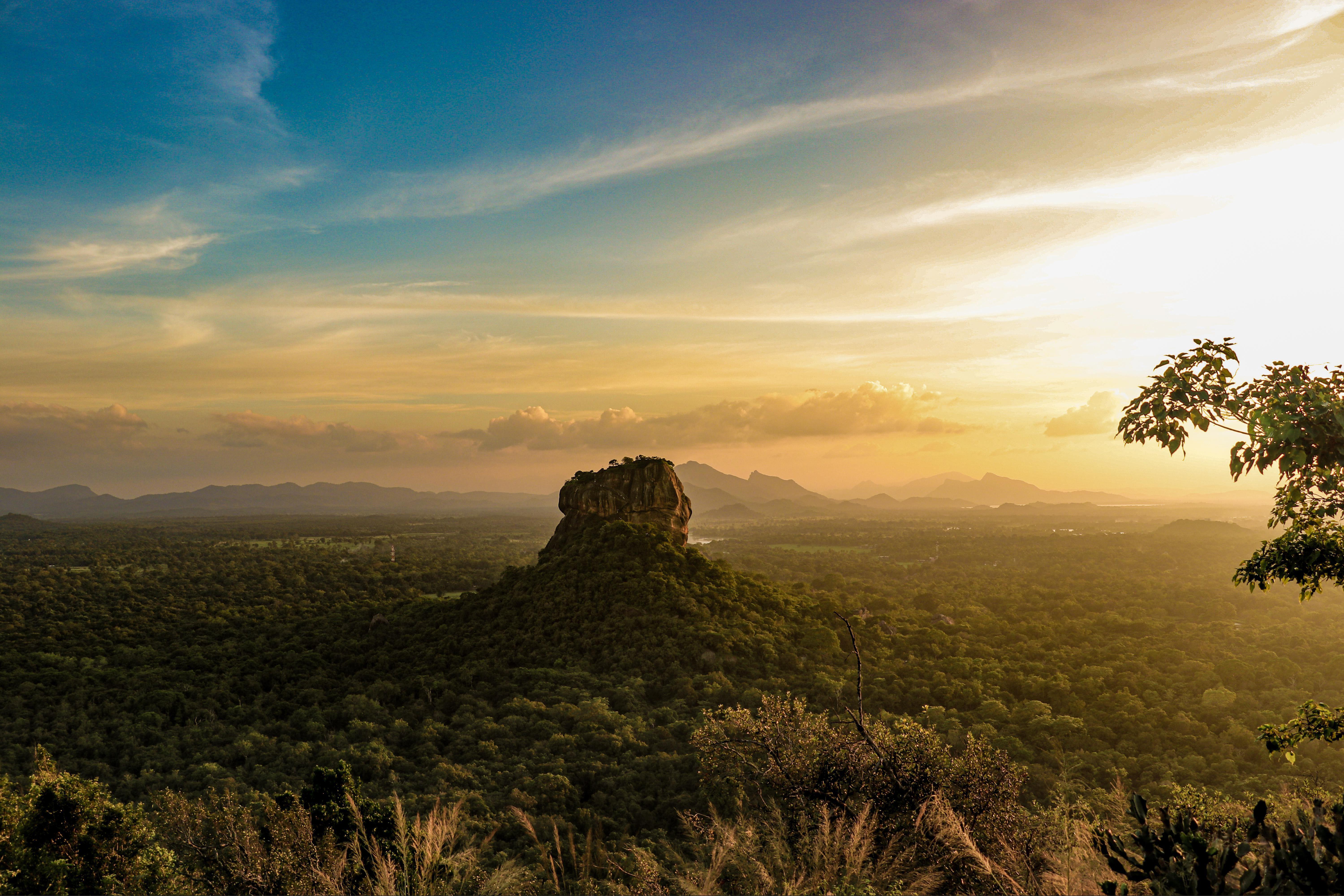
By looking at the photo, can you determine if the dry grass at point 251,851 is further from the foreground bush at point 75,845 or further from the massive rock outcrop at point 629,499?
the massive rock outcrop at point 629,499

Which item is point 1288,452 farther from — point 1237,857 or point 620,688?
point 620,688

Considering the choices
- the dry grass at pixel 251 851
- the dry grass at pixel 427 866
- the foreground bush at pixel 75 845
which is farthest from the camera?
the dry grass at pixel 251 851

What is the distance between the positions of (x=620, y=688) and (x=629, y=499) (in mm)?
20818

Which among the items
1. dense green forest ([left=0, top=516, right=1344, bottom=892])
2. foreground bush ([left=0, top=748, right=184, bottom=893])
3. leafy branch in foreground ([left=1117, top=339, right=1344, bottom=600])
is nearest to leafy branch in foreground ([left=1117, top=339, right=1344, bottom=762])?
leafy branch in foreground ([left=1117, top=339, right=1344, bottom=600])

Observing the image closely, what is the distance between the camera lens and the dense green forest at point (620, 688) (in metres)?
22.3

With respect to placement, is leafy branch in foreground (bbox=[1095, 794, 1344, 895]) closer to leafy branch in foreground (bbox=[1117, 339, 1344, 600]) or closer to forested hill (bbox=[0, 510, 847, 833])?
leafy branch in foreground (bbox=[1117, 339, 1344, 600])

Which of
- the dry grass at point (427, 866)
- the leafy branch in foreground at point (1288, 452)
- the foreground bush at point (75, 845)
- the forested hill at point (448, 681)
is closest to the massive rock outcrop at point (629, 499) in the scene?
the forested hill at point (448, 681)

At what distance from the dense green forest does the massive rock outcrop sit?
156 inches

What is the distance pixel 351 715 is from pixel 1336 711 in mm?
35612

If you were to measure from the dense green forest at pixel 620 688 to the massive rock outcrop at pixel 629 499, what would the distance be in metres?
3.95

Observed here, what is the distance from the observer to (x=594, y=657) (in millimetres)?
38406

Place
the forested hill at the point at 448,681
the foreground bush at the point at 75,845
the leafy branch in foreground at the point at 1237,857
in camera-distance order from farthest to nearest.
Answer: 1. the forested hill at the point at 448,681
2. the foreground bush at the point at 75,845
3. the leafy branch in foreground at the point at 1237,857

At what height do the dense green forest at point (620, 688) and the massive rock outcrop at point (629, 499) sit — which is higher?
the massive rock outcrop at point (629, 499)

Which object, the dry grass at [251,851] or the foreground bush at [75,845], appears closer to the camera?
the foreground bush at [75,845]
